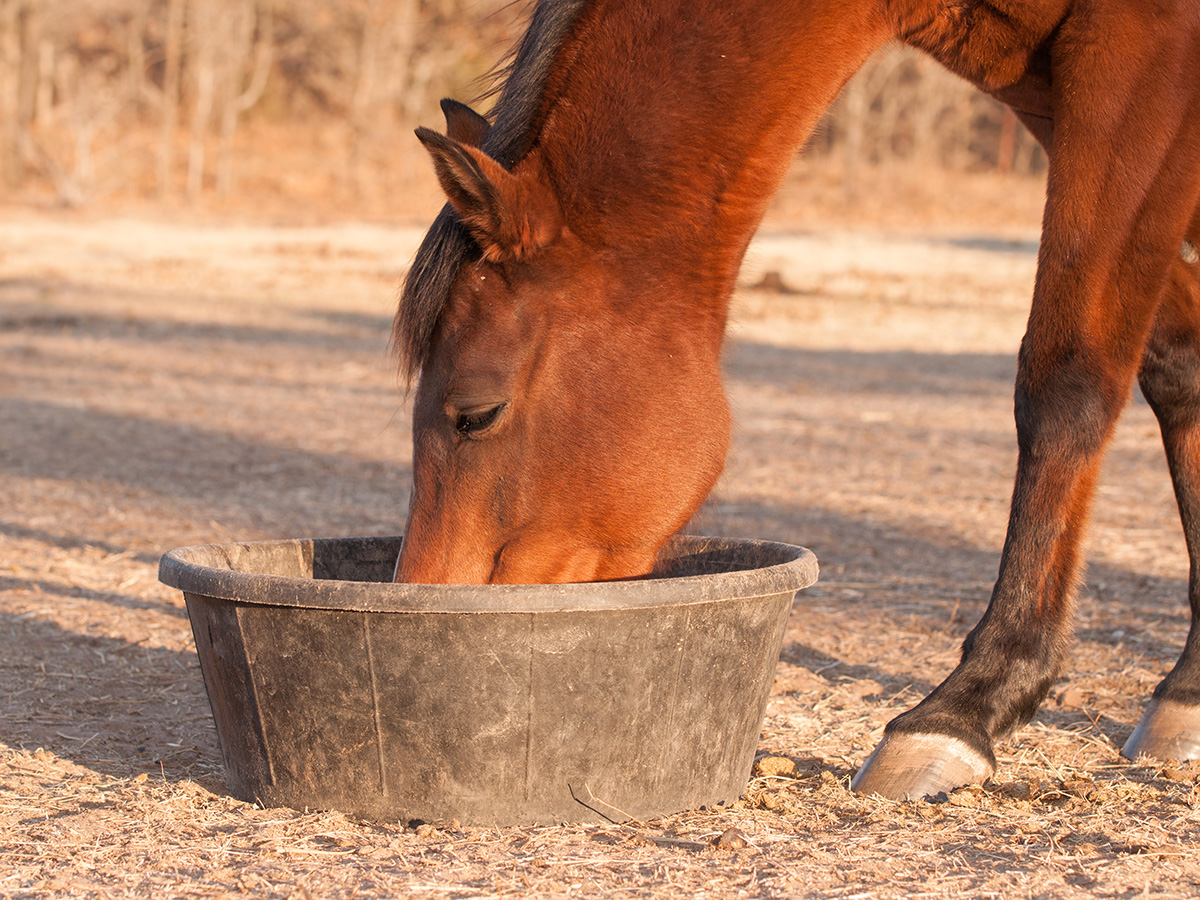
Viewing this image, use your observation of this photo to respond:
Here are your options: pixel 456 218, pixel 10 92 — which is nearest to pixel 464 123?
pixel 456 218

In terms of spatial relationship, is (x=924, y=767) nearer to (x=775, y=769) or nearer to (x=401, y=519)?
(x=775, y=769)

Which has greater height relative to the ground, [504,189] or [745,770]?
[504,189]

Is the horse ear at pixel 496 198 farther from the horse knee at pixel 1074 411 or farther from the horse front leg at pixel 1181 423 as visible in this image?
the horse front leg at pixel 1181 423

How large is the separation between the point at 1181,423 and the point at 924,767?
3.95 ft

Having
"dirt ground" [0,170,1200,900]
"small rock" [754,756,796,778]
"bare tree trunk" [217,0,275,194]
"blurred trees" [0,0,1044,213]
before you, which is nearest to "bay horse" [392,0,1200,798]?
"small rock" [754,756,796,778]

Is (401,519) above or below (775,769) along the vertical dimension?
below

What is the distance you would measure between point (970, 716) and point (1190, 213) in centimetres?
112

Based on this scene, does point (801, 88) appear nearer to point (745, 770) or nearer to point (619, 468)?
point (619, 468)

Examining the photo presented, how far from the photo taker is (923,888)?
190cm

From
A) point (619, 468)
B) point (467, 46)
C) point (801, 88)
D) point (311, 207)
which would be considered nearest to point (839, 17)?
point (801, 88)

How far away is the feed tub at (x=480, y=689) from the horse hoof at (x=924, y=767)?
0.33 metres

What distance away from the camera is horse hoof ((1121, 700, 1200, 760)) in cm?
271

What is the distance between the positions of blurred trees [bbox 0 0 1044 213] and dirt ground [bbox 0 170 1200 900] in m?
13.8

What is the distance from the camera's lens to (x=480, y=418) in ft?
7.36
